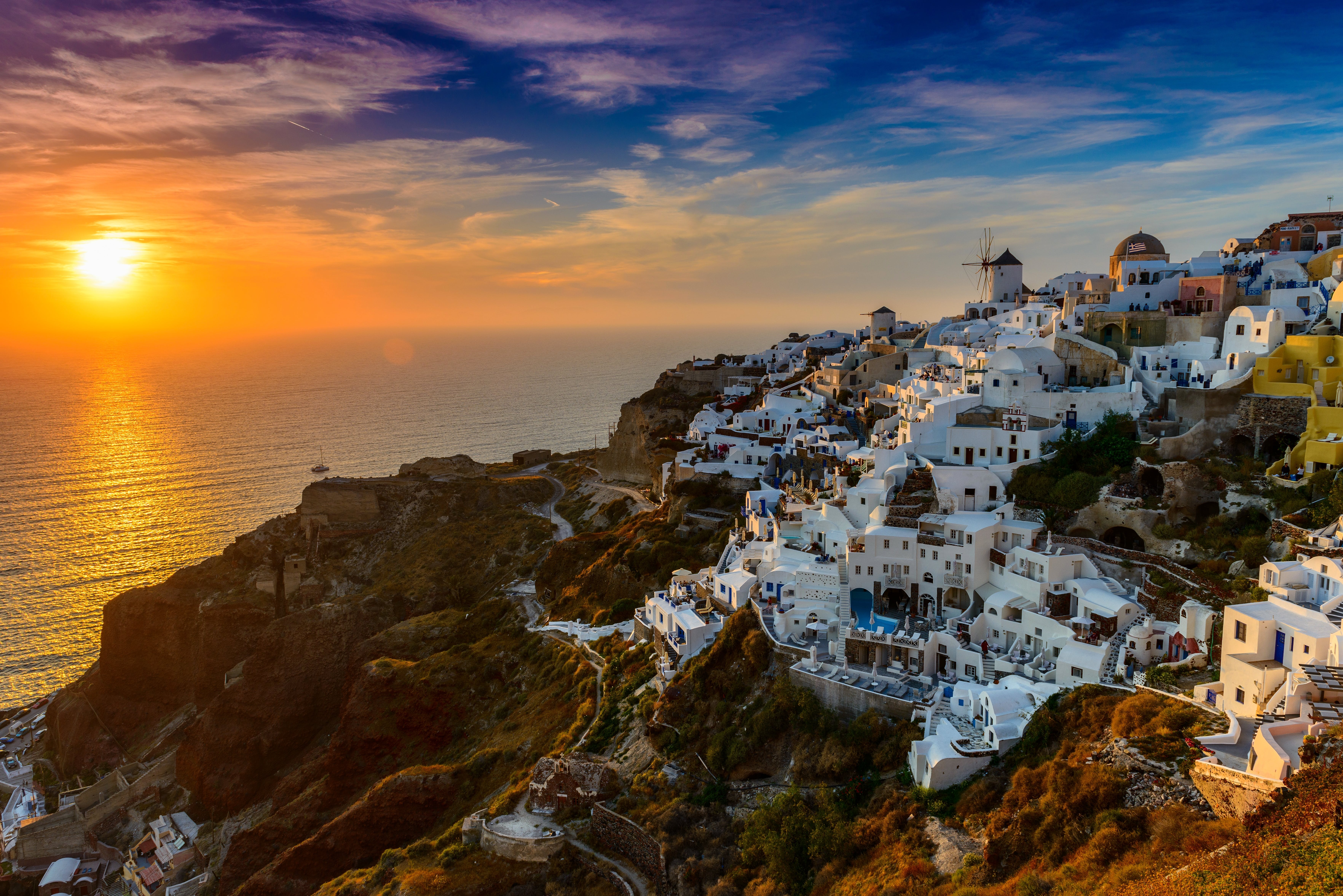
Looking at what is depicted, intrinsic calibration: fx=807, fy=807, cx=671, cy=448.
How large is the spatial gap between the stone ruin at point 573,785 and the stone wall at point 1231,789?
1660 cm

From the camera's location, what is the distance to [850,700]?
24.1 meters

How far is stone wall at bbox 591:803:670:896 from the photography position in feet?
74.8

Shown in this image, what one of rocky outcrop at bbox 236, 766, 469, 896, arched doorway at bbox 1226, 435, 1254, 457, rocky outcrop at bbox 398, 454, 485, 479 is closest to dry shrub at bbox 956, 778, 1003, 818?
arched doorway at bbox 1226, 435, 1254, 457

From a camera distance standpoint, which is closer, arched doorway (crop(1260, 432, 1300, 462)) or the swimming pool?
the swimming pool

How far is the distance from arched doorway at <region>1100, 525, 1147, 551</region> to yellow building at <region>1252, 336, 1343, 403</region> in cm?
804

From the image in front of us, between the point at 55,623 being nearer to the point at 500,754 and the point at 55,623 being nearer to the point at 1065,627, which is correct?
the point at 500,754

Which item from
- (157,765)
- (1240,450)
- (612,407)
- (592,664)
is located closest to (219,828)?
(157,765)

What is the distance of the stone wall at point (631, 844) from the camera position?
22812mm

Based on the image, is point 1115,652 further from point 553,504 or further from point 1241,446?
point 553,504

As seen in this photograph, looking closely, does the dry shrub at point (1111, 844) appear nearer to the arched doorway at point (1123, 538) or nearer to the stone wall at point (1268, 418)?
the arched doorway at point (1123, 538)

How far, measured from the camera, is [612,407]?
468 ft

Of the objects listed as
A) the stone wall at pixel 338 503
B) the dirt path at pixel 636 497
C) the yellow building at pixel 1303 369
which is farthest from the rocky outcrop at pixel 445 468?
the yellow building at pixel 1303 369

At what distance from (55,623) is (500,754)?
4385cm

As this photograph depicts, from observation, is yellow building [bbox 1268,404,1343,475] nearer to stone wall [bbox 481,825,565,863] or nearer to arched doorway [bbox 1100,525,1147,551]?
arched doorway [bbox 1100,525,1147,551]
